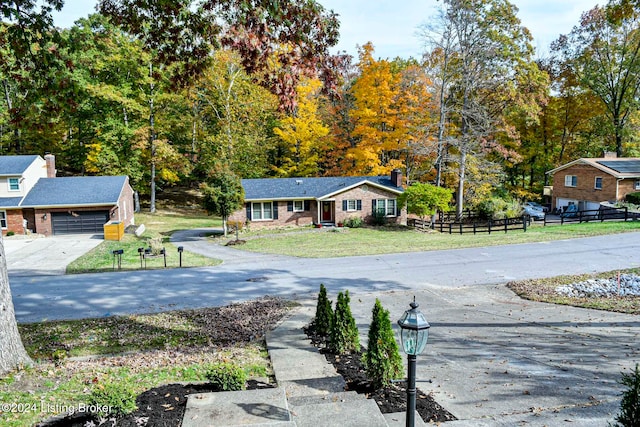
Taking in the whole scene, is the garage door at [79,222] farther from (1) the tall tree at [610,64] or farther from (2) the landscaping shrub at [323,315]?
(1) the tall tree at [610,64]

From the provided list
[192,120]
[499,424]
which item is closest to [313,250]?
[499,424]

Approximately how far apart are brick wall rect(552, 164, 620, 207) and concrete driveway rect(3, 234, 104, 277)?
39427 mm

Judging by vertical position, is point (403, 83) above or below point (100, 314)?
above

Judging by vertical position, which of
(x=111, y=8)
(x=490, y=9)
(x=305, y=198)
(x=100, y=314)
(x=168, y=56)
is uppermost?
(x=490, y=9)

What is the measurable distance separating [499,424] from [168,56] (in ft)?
27.4

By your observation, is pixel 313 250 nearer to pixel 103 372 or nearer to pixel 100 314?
pixel 100 314

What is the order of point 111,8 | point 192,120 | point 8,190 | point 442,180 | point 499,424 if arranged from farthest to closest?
point 192,120, point 442,180, point 8,190, point 111,8, point 499,424

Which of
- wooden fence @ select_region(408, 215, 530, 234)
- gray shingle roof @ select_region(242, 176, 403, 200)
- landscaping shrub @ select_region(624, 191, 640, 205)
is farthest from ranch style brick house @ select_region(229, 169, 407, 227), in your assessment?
landscaping shrub @ select_region(624, 191, 640, 205)

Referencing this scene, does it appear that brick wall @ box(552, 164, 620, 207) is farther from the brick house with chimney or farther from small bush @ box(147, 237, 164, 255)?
the brick house with chimney

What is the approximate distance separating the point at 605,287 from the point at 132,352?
49.5 ft

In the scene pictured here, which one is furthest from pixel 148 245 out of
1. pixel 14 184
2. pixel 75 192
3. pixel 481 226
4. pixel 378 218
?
pixel 481 226

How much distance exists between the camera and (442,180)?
43.5 m

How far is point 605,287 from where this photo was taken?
1563cm

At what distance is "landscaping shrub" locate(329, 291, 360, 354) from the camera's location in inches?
330
